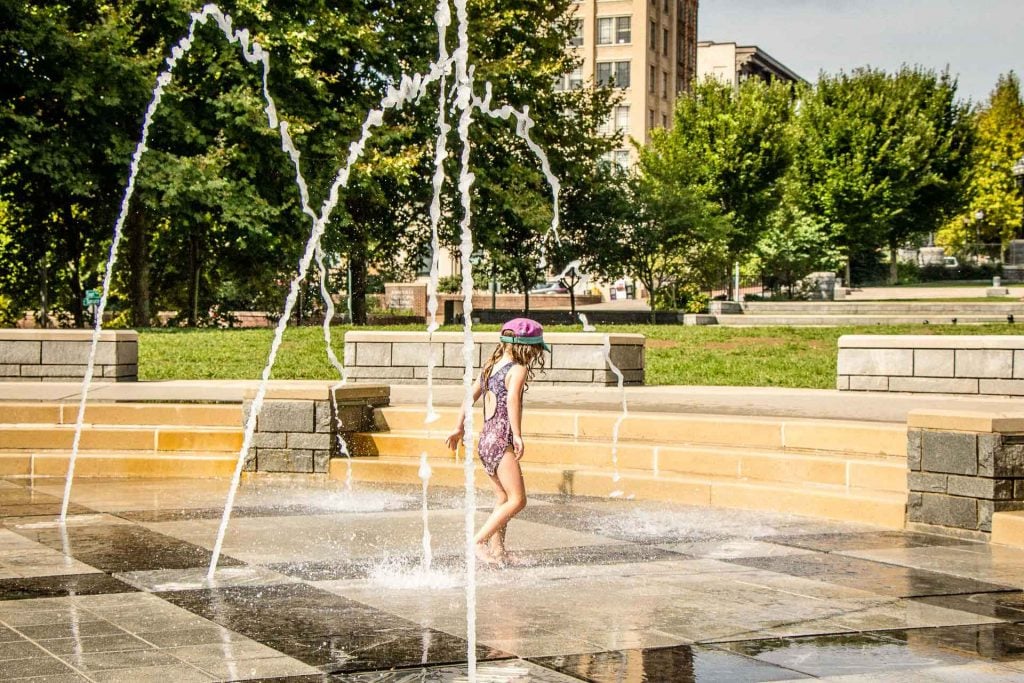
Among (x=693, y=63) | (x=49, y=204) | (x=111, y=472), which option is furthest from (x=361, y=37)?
(x=693, y=63)

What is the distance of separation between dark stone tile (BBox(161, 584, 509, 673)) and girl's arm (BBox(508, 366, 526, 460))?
1.61 metres

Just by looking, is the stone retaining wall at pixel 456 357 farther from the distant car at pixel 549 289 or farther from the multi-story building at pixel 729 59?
the multi-story building at pixel 729 59

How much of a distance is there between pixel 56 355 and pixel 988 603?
13.9 m

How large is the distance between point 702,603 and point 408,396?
8905 millimetres

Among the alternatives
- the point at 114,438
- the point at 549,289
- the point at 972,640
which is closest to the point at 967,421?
the point at 972,640

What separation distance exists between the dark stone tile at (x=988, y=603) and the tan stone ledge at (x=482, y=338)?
1007 centimetres

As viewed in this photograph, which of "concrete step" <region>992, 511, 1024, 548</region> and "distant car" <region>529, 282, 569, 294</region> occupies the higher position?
"distant car" <region>529, 282, 569, 294</region>

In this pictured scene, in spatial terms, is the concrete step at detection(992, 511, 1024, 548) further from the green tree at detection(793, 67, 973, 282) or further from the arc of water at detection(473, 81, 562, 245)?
the green tree at detection(793, 67, 973, 282)

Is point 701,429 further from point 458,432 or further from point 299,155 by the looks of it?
point 299,155

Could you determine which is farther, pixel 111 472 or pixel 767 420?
pixel 111 472

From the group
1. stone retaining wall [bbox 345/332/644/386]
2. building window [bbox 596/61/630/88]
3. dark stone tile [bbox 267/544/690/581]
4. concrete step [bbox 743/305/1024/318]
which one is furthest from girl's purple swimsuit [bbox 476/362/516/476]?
building window [bbox 596/61/630/88]

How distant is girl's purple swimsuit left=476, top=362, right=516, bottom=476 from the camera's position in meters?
7.98

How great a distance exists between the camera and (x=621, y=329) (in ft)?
93.7

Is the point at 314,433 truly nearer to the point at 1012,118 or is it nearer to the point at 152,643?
the point at 152,643
